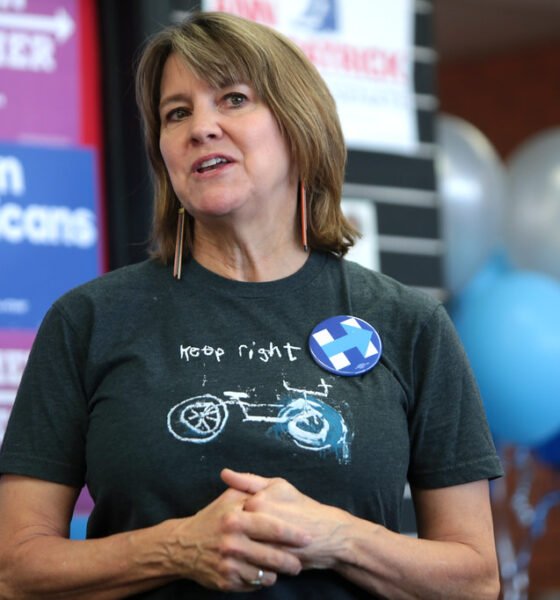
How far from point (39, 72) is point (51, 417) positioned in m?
1.53

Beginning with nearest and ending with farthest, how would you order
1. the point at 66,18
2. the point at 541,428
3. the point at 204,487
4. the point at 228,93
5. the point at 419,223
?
1. the point at 204,487
2. the point at 228,93
3. the point at 66,18
4. the point at 419,223
5. the point at 541,428

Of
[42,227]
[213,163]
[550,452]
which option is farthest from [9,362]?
[550,452]

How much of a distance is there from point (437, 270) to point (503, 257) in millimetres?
617

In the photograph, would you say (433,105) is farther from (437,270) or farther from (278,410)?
(278,410)

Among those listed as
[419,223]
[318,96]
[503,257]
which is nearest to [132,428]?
[318,96]

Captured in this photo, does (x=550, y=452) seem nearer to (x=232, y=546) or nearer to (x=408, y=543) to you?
(x=408, y=543)

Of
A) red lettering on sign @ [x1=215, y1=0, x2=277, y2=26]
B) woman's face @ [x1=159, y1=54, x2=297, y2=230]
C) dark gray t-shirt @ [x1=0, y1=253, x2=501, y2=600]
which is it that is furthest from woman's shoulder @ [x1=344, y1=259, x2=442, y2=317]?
red lettering on sign @ [x1=215, y1=0, x2=277, y2=26]

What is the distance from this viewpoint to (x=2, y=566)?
1.51 metres

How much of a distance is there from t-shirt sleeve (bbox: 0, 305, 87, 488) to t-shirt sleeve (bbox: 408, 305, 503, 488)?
1.34 feet

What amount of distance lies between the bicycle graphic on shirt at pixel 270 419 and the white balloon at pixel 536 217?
271cm

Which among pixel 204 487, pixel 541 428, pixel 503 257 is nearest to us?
pixel 204 487

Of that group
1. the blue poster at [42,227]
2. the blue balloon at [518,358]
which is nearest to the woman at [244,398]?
the blue poster at [42,227]

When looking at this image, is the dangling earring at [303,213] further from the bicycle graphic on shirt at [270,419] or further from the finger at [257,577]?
the finger at [257,577]

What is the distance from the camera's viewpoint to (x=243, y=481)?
55.0 inches
